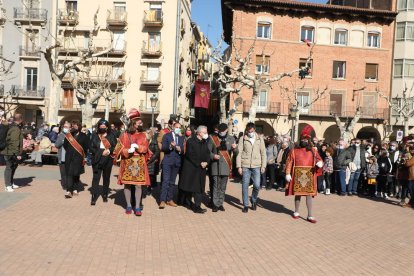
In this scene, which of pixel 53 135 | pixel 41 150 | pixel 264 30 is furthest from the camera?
pixel 264 30

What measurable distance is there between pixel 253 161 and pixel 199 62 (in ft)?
196

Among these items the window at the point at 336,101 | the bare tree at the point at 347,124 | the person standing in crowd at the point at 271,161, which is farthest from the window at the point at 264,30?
the person standing in crowd at the point at 271,161

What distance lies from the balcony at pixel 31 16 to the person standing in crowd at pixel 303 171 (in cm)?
4008

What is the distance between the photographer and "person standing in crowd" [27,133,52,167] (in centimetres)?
1861

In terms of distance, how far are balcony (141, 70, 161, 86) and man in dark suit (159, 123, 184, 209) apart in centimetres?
3429

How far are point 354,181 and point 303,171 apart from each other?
6005mm

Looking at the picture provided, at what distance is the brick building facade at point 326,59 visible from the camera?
137 ft

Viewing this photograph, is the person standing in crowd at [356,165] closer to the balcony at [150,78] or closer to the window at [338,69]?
the window at [338,69]

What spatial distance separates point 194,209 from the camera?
10312 millimetres

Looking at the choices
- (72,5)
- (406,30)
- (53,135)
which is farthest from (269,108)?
(53,135)

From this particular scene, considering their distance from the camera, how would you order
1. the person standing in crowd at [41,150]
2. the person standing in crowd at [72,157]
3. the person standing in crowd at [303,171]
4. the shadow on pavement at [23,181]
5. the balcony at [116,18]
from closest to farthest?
the person standing in crowd at [303,171] → the person standing in crowd at [72,157] → the shadow on pavement at [23,181] → the person standing in crowd at [41,150] → the balcony at [116,18]

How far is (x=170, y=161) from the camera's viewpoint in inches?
419

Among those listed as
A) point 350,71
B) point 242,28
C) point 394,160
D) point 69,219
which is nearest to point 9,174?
point 69,219

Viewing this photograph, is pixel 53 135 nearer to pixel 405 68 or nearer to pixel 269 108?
pixel 269 108
